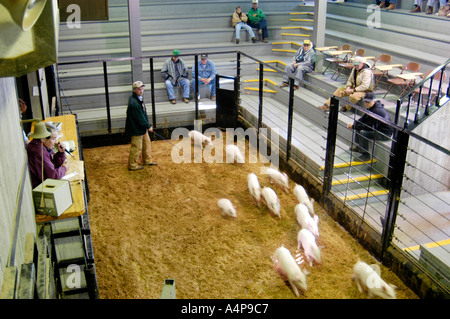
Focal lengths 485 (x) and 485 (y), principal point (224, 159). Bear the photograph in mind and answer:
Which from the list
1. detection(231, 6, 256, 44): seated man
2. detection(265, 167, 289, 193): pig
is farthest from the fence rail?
detection(231, 6, 256, 44): seated man

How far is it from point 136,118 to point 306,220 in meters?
3.59

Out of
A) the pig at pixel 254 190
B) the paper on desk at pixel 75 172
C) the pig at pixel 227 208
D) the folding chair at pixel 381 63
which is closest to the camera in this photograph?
the paper on desk at pixel 75 172

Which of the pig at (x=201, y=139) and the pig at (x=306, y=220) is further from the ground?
the pig at (x=201, y=139)

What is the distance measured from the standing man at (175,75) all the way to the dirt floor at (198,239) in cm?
289

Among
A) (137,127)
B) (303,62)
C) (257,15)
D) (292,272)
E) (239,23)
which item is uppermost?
(257,15)

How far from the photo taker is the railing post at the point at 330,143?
689 cm

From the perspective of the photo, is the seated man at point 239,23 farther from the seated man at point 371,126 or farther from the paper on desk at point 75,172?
the paper on desk at point 75,172

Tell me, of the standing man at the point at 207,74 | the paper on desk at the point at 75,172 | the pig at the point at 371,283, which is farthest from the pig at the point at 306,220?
the standing man at the point at 207,74

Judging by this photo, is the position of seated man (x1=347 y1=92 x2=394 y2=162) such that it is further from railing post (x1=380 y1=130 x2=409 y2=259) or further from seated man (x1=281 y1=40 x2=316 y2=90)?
seated man (x1=281 y1=40 x2=316 y2=90)

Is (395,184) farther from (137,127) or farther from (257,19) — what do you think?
(257,19)

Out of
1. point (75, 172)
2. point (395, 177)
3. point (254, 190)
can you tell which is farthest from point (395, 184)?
point (75, 172)

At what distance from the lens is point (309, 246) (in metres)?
5.97
